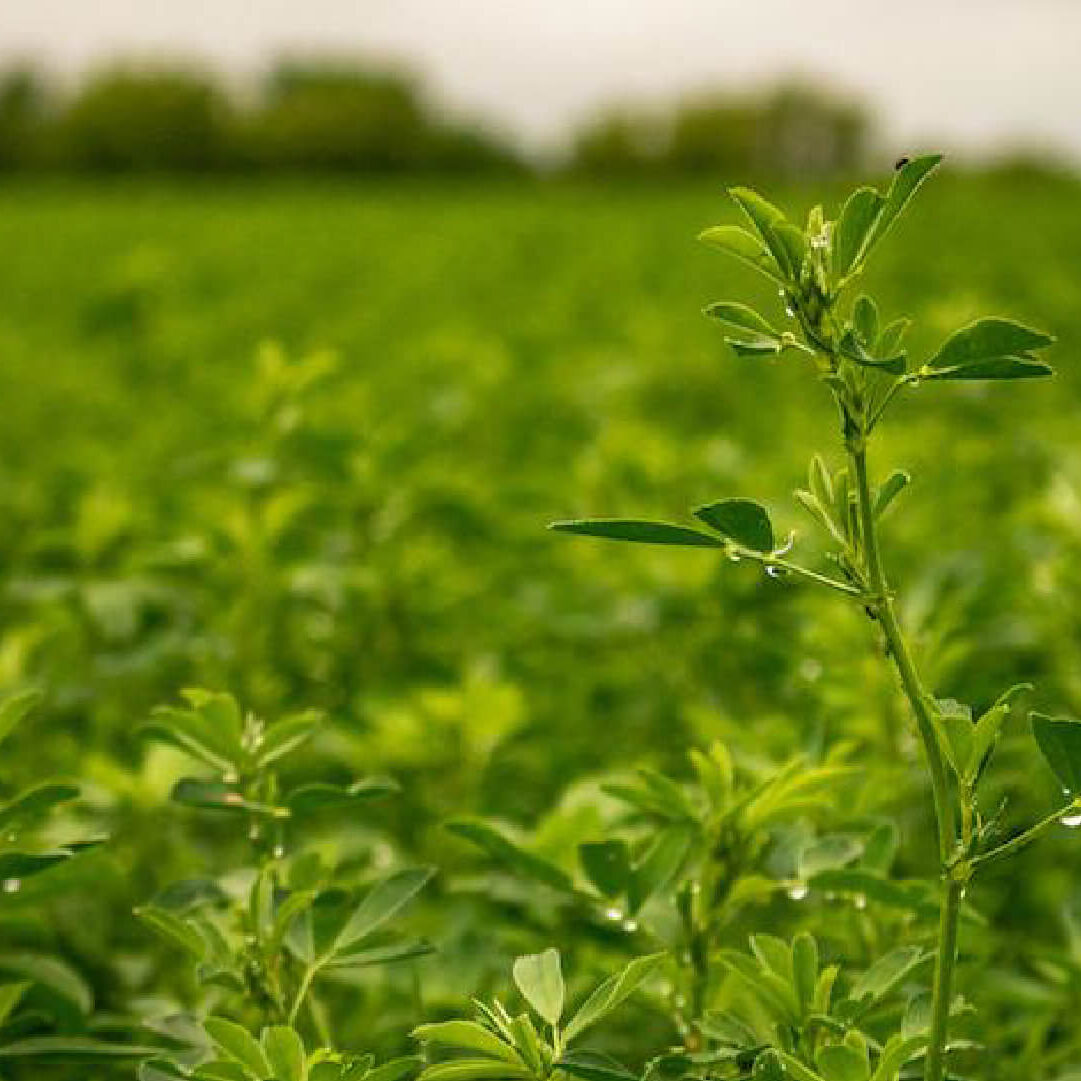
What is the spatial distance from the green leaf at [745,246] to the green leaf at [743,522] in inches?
5.9

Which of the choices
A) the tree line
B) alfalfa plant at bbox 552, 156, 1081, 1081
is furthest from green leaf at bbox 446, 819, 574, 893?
the tree line

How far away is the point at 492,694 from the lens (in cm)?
208

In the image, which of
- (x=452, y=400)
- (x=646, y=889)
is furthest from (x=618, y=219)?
(x=646, y=889)

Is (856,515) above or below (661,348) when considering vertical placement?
above

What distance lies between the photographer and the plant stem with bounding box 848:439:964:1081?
1.01 m

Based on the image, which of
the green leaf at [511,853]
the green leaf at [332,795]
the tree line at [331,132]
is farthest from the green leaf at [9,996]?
the tree line at [331,132]

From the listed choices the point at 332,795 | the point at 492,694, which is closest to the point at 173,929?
the point at 332,795

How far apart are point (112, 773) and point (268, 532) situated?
53cm

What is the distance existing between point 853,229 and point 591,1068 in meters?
0.59

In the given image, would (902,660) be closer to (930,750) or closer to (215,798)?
(930,750)

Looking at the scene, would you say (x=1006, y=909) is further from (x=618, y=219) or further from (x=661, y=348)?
(x=618, y=219)

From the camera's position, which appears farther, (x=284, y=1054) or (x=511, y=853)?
(x=511, y=853)

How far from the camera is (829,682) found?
199cm

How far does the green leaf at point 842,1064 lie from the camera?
3.46 ft
